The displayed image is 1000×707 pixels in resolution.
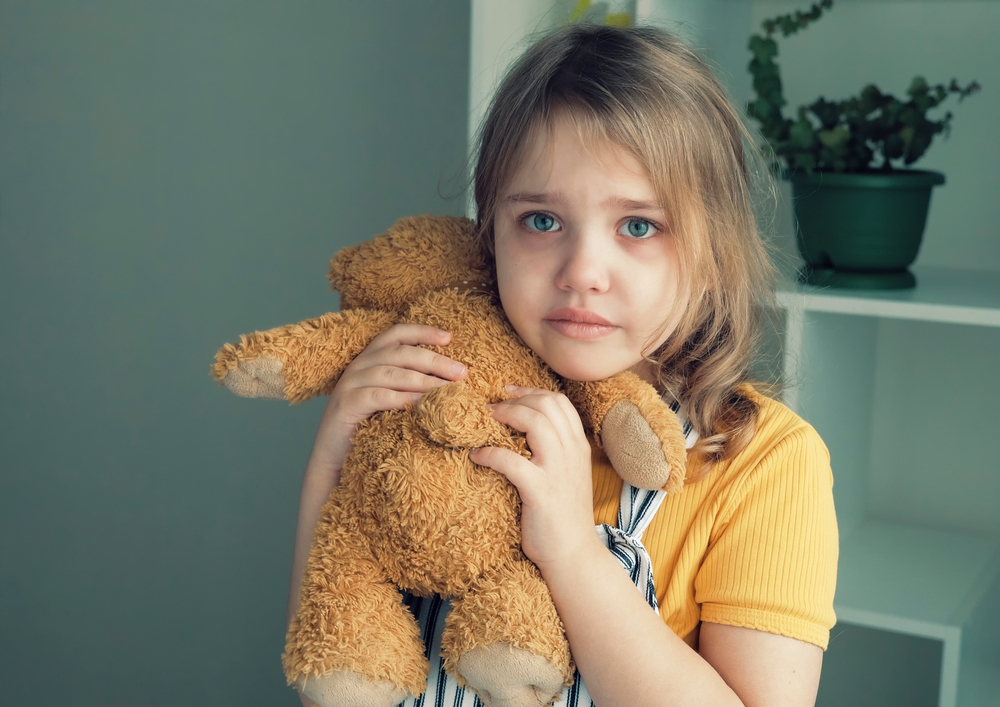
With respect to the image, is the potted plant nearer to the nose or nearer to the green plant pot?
the green plant pot

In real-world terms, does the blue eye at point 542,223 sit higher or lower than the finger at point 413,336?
higher

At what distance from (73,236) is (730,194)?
4.69 feet

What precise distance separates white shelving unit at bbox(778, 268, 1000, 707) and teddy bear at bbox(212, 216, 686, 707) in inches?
16.9

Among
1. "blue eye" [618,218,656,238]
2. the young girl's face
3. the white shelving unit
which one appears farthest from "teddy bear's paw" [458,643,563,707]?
the white shelving unit

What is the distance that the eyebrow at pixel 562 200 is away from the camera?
2.32 ft

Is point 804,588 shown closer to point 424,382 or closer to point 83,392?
point 424,382

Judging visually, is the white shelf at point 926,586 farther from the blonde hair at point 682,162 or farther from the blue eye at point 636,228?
the blue eye at point 636,228

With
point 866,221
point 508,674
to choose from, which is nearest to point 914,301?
point 866,221

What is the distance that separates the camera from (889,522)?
54.6 inches

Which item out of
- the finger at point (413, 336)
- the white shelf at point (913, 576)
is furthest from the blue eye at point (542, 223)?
the white shelf at point (913, 576)

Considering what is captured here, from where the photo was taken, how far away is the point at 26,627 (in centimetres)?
189

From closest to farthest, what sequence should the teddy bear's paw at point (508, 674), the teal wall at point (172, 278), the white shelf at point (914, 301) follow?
the teddy bear's paw at point (508, 674) → the white shelf at point (914, 301) → the teal wall at point (172, 278)

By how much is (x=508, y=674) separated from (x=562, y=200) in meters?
0.34

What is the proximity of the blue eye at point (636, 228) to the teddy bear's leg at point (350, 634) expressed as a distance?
29 centimetres
